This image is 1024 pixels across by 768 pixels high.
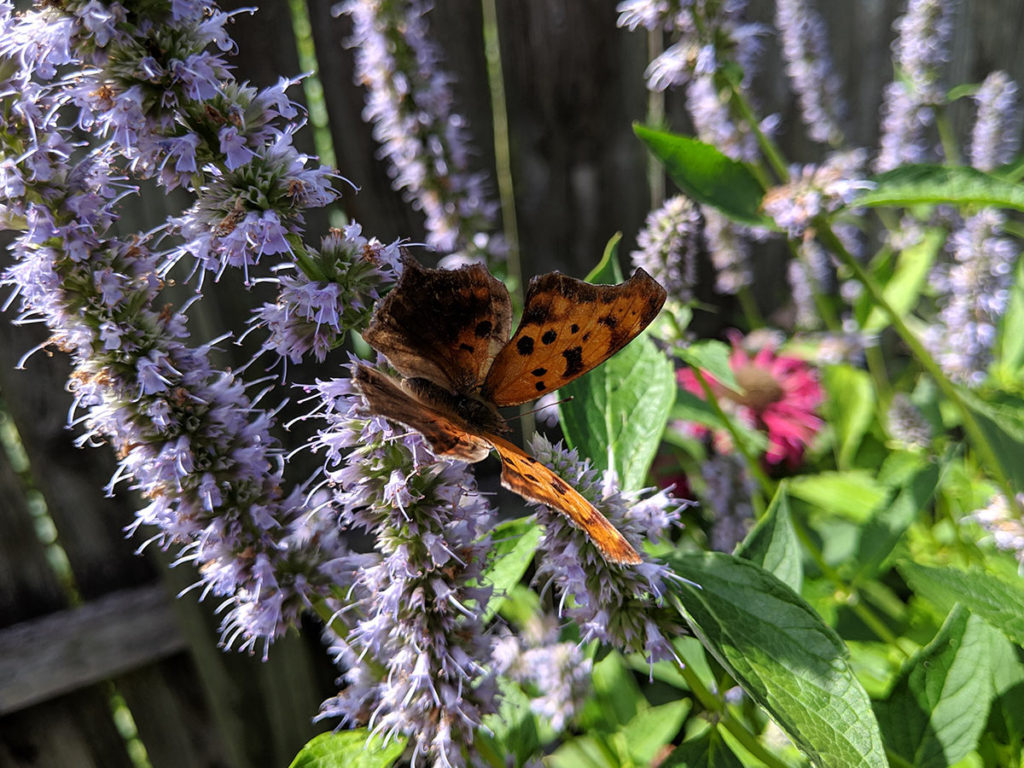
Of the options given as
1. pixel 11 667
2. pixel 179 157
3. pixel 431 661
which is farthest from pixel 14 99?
pixel 11 667

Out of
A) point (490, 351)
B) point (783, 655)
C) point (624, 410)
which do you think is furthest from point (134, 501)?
point (783, 655)

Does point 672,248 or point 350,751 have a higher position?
point 672,248

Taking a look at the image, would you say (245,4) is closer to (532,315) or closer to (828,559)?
(532,315)

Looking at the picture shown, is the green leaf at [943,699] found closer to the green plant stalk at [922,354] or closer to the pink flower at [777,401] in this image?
the green plant stalk at [922,354]

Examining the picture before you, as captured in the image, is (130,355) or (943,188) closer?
(130,355)

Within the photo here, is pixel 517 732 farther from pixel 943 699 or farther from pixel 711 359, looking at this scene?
pixel 711 359

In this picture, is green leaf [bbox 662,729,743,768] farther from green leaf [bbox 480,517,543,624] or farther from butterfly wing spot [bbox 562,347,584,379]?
butterfly wing spot [bbox 562,347,584,379]

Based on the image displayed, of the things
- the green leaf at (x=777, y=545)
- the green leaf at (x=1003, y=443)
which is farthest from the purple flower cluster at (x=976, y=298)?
the green leaf at (x=777, y=545)
